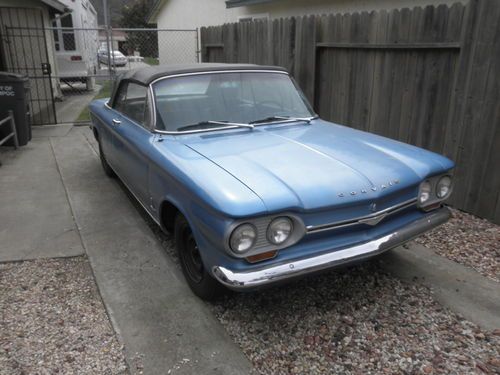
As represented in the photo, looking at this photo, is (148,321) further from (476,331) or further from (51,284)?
(476,331)

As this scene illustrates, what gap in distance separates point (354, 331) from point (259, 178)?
122 centimetres

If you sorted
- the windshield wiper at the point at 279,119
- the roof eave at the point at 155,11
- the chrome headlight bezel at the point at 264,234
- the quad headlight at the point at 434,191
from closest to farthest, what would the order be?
the chrome headlight bezel at the point at 264,234
the quad headlight at the point at 434,191
the windshield wiper at the point at 279,119
the roof eave at the point at 155,11

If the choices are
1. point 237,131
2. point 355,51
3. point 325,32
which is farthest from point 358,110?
point 237,131

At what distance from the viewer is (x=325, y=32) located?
6.34 metres

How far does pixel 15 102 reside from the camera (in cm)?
774

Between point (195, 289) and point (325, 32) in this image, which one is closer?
point (195, 289)

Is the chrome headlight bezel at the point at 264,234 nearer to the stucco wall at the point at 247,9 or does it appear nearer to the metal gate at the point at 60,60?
the stucco wall at the point at 247,9

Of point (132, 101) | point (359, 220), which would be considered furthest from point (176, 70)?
point (359, 220)

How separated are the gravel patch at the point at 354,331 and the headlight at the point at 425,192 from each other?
73 cm

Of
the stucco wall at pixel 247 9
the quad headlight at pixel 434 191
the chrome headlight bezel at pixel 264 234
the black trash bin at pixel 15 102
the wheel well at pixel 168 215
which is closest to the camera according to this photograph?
the chrome headlight bezel at pixel 264 234

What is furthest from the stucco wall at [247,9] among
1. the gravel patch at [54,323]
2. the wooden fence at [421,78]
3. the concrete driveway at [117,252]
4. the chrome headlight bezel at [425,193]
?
the gravel patch at [54,323]

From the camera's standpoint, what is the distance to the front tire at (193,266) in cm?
307

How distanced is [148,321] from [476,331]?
2223mm

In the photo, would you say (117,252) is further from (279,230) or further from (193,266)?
(279,230)
